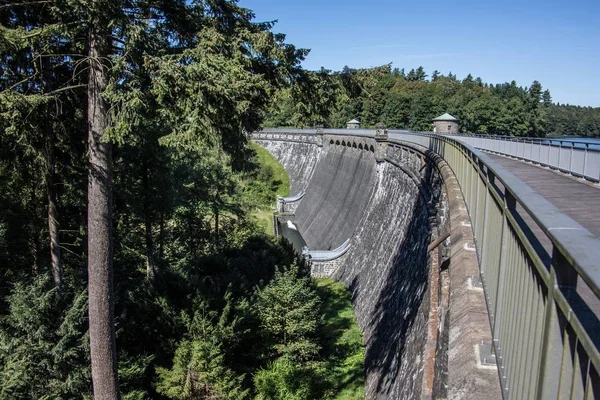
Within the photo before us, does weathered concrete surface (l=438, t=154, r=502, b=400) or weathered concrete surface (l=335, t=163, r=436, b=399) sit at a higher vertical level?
weathered concrete surface (l=438, t=154, r=502, b=400)

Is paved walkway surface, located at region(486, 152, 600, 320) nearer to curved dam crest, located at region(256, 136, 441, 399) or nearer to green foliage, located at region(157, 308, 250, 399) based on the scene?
curved dam crest, located at region(256, 136, 441, 399)

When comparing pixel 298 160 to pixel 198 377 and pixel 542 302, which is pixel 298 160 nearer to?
pixel 198 377

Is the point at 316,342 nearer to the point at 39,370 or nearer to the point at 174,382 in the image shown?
the point at 174,382

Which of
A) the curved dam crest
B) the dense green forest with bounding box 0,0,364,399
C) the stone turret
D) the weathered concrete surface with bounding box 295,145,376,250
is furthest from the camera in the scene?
the weathered concrete surface with bounding box 295,145,376,250

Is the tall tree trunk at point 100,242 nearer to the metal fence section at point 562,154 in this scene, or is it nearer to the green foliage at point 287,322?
the green foliage at point 287,322

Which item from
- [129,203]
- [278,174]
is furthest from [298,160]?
[129,203]

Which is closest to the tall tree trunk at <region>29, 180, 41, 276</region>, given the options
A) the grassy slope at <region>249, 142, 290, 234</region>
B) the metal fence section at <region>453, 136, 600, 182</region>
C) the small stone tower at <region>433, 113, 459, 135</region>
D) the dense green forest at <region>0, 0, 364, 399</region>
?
the dense green forest at <region>0, 0, 364, 399</region>

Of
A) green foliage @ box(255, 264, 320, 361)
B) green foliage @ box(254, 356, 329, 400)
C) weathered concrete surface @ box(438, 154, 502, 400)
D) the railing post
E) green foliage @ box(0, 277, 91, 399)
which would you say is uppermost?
the railing post

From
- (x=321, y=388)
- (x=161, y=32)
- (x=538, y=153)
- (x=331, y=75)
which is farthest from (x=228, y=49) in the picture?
(x=538, y=153)
